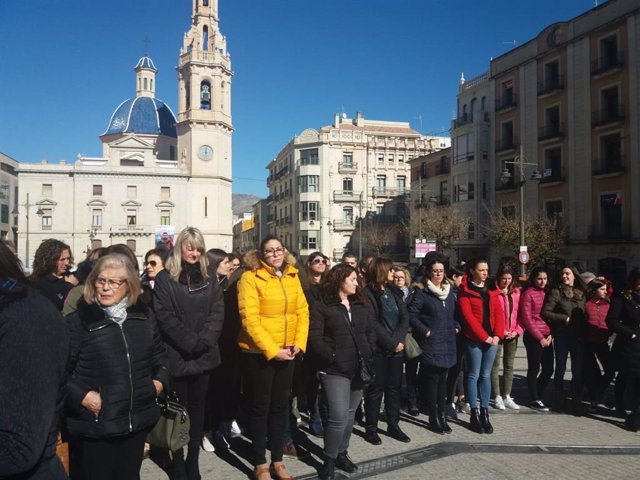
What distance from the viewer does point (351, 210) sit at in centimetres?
5756

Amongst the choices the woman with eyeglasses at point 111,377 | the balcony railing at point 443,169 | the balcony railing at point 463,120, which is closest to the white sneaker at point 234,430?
the woman with eyeglasses at point 111,377

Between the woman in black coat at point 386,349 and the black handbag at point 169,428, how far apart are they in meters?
2.56

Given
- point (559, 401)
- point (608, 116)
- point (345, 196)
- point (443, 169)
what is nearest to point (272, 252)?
point (559, 401)

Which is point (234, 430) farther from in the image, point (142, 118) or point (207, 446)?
point (142, 118)

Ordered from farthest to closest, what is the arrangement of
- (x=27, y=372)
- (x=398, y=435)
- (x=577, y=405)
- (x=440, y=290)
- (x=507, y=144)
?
(x=507, y=144) < (x=577, y=405) < (x=440, y=290) < (x=398, y=435) < (x=27, y=372)

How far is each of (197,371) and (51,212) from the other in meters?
67.0

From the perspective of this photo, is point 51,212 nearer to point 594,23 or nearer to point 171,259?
point 594,23

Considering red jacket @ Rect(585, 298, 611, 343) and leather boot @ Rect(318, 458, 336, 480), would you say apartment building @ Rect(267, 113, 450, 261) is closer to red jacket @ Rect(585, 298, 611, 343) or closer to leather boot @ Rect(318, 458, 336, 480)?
red jacket @ Rect(585, 298, 611, 343)

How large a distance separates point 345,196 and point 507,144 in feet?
77.1

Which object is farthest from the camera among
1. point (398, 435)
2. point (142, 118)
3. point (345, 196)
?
point (142, 118)

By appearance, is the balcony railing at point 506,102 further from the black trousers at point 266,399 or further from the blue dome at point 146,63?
the blue dome at point 146,63

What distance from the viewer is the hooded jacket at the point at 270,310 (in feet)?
15.4

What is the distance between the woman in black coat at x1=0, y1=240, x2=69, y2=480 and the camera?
1979mm

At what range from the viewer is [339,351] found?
16.2 feet
